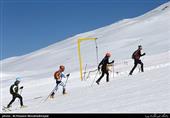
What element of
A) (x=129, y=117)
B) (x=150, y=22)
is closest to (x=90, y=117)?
(x=129, y=117)

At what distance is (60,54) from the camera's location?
66.7 metres

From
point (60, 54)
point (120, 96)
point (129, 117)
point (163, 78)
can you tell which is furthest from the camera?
point (60, 54)

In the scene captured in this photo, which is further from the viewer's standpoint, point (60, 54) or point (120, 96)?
point (60, 54)

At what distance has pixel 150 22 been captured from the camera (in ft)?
266

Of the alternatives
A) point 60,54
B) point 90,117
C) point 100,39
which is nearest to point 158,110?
point 90,117

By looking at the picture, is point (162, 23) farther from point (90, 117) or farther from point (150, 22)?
point (90, 117)

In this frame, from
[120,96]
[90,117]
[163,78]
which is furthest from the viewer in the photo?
[163,78]

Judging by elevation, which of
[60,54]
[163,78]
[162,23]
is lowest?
[163,78]

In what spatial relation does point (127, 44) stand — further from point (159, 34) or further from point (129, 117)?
point (129, 117)

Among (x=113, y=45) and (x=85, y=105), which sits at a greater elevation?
(x=113, y=45)

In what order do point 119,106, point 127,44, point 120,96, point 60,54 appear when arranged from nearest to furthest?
point 119,106
point 120,96
point 127,44
point 60,54

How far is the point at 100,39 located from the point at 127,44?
1359cm

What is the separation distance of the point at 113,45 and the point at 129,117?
179ft

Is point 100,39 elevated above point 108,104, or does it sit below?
above
